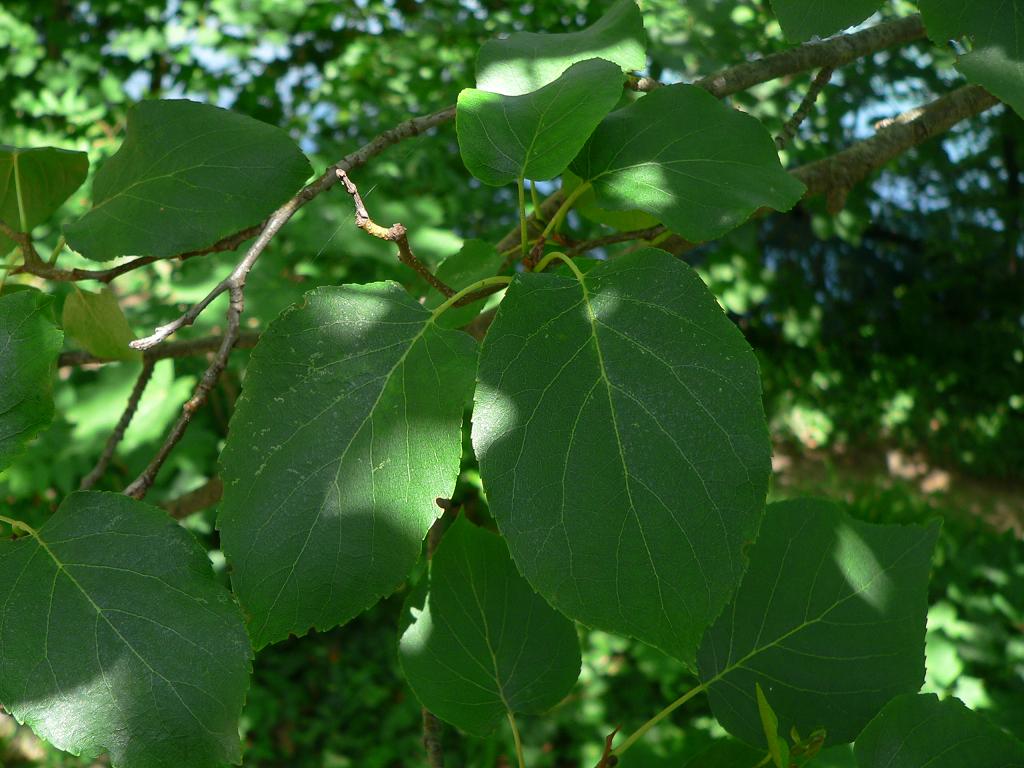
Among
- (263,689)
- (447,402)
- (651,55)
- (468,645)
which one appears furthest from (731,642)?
(263,689)

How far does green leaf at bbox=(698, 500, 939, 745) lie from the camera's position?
2.32ft

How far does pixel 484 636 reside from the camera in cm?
78

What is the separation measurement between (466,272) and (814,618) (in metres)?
0.41

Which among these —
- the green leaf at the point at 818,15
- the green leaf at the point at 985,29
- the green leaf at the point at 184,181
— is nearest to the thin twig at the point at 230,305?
the green leaf at the point at 184,181

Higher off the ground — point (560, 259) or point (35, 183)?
point (560, 259)

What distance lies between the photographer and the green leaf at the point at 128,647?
0.54 metres

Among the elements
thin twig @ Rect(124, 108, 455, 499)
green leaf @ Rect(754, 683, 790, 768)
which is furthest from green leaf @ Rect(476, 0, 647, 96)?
green leaf @ Rect(754, 683, 790, 768)

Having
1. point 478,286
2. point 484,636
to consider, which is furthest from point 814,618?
point 478,286

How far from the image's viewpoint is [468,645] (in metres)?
0.77

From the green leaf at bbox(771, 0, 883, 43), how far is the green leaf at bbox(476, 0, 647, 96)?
5.6 inches

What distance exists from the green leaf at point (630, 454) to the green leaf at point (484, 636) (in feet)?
0.86

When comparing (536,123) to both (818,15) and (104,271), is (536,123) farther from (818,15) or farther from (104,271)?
(104,271)

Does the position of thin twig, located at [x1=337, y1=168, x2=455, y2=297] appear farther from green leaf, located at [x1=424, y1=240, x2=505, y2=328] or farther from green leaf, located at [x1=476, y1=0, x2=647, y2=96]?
green leaf, located at [x1=476, y1=0, x2=647, y2=96]

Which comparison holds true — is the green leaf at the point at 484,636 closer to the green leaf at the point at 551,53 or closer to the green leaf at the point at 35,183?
the green leaf at the point at 551,53
